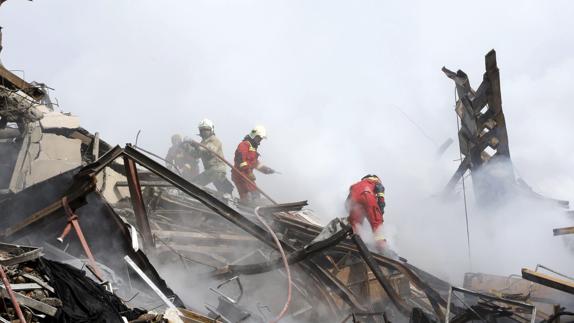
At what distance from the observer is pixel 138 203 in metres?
6.65

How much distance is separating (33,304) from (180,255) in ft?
10.9

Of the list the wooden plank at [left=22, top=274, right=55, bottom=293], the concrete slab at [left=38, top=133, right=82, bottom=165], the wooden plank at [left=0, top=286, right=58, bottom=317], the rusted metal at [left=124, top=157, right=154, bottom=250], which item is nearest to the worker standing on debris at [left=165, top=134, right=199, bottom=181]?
the concrete slab at [left=38, top=133, right=82, bottom=165]

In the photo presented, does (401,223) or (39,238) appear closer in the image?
(39,238)

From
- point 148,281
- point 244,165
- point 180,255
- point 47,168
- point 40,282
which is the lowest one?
point 40,282

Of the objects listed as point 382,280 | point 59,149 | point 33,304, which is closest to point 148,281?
point 33,304

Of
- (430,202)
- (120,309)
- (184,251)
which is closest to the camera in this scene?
(120,309)

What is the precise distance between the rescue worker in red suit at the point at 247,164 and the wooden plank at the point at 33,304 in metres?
6.88

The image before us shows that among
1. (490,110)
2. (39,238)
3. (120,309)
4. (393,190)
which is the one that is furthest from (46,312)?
(393,190)

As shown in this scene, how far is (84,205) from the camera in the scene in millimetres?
6234

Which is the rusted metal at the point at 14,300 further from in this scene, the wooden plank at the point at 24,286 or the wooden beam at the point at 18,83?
the wooden beam at the point at 18,83

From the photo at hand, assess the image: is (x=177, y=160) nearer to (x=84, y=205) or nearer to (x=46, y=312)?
(x=84, y=205)

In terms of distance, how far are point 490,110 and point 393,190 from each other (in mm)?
4365

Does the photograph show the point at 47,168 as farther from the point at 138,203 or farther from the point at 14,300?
the point at 14,300

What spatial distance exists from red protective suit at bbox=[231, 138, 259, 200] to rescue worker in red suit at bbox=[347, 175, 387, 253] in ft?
8.47
